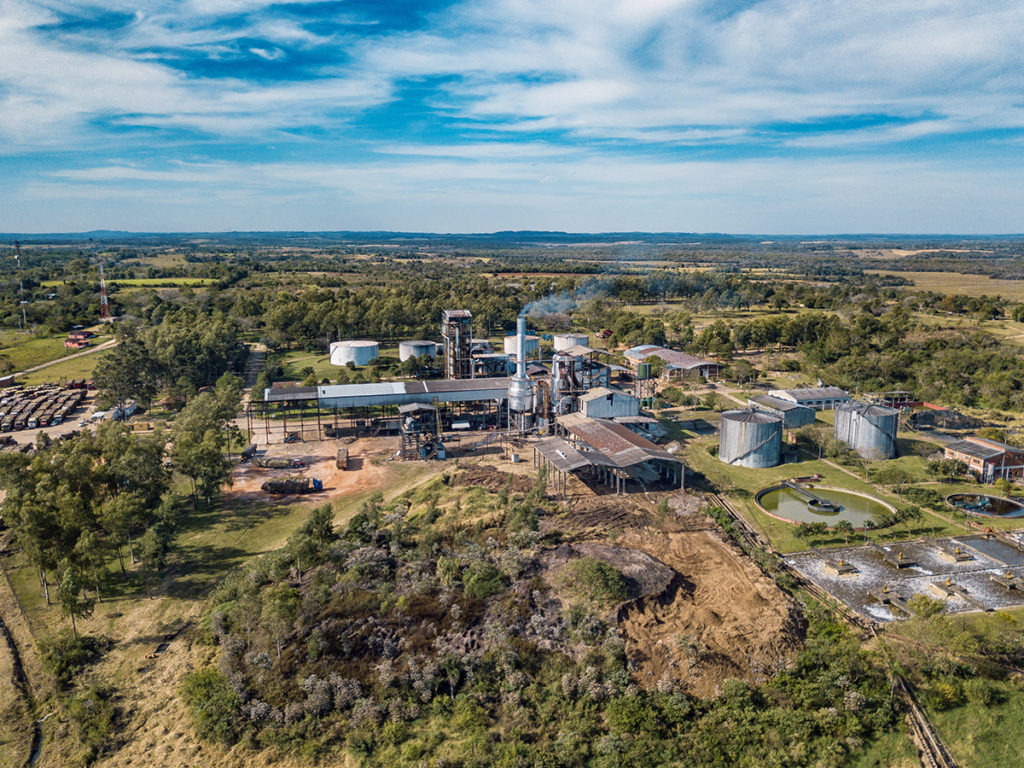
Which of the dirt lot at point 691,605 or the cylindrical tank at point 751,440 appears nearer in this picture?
the dirt lot at point 691,605

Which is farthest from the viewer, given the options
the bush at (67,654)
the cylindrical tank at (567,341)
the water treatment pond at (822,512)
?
the cylindrical tank at (567,341)

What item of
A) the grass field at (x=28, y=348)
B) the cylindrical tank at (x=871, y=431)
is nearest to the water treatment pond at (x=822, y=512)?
the cylindrical tank at (x=871, y=431)

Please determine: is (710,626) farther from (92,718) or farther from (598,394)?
(598,394)

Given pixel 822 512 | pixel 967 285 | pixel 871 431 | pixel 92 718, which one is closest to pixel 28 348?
pixel 92 718

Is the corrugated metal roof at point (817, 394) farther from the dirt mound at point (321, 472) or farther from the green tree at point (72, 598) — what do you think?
the green tree at point (72, 598)

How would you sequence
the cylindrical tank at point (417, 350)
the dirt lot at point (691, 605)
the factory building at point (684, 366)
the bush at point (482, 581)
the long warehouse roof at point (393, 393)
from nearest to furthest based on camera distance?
the dirt lot at point (691, 605) → the bush at point (482, 581) → the long warehouse roof at point (393, 393) → the factory building at point (684, 366) → the cylindrical tank at point (417, 350)

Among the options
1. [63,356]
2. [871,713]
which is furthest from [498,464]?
[63,356]

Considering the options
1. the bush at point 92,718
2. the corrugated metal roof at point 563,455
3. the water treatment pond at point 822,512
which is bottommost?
the bush at point 92,718

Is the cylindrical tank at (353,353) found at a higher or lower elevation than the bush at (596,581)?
higher
